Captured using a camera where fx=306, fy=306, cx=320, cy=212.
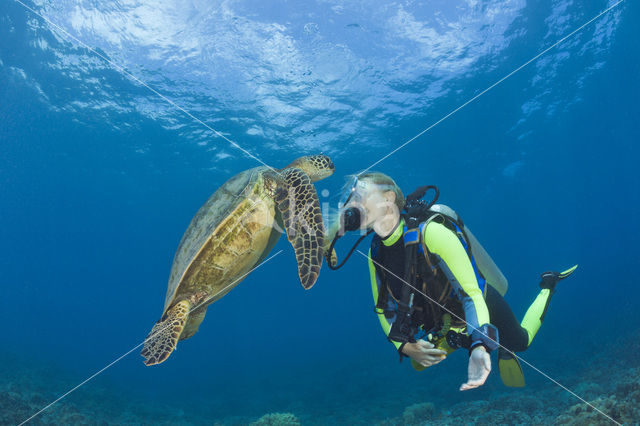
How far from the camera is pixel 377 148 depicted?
22.1m

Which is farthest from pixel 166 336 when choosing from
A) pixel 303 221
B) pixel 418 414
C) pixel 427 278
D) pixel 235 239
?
pixel 418 414

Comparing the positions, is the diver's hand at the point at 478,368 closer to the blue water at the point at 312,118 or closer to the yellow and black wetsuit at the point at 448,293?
the yellow and black wetsuit at the point at 448,293

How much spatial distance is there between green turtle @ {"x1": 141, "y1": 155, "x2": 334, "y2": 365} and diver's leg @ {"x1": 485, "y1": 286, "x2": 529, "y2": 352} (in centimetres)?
219

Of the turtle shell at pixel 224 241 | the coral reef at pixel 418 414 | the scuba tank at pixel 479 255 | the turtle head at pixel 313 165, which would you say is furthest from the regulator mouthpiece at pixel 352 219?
the coral reef at pixel 418 414

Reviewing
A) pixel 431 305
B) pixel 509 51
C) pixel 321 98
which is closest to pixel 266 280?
pixel 321 98

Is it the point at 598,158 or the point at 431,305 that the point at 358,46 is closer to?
the point at 431,305

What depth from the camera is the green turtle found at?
382 centimetres

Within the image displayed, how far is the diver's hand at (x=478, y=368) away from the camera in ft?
6.79

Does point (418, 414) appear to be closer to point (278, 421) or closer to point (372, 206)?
point (278, 421)

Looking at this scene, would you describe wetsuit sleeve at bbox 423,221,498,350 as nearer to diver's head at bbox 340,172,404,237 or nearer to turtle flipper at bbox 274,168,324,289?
diver's head at bbox 340,172,404,237

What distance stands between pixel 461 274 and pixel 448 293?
0.57 meters

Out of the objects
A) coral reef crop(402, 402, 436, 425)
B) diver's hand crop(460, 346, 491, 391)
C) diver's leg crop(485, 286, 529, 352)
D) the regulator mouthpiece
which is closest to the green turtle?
the regulator mouthpiece

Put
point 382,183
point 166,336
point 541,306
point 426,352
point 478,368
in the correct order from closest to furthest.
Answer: point 478,368, point 426,352, point 382,183, point 166,336, point 541,306

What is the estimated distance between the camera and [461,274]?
2.78 meters
